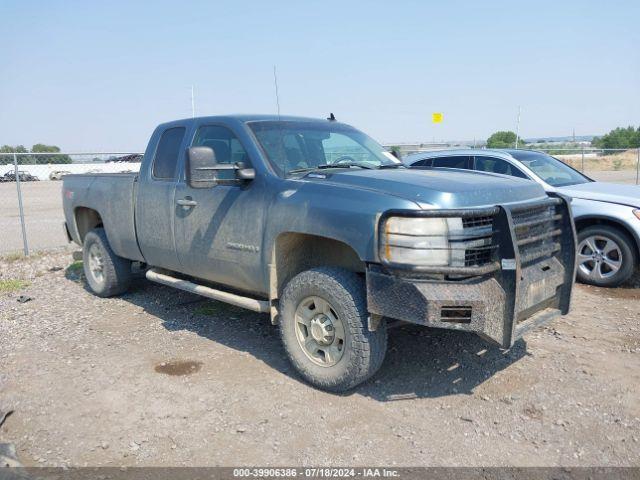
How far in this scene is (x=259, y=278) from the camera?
4379mm

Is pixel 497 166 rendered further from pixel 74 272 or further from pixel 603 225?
pixel 74 272

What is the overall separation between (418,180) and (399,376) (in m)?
1.59

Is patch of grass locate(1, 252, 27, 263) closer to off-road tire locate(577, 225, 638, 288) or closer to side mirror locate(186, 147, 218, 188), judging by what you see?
side mirror locate(186, 147, 218, 188)

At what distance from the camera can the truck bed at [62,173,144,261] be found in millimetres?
5812

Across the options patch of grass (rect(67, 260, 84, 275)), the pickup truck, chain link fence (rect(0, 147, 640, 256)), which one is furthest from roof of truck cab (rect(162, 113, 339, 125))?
chain link fence (rect(0, 147, 640, 256))

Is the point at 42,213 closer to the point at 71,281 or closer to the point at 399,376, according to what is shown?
the point at 71,281

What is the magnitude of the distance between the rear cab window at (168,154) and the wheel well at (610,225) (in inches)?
193

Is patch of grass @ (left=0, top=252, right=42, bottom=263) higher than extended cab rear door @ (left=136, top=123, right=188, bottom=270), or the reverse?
extended cab rear door @ (left=136, top=123, right=188, bottom=270)

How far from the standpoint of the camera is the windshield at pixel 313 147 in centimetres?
452

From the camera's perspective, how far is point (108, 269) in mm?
6480

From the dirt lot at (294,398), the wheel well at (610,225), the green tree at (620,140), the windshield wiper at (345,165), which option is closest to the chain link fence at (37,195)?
the dirt lot at (294,398)

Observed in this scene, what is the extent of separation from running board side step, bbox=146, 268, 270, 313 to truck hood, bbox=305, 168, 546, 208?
1.13 meters

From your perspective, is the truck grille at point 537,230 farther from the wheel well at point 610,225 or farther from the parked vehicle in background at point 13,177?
the parked vehicle in background at point 13,177

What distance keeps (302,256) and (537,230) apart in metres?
1.80
